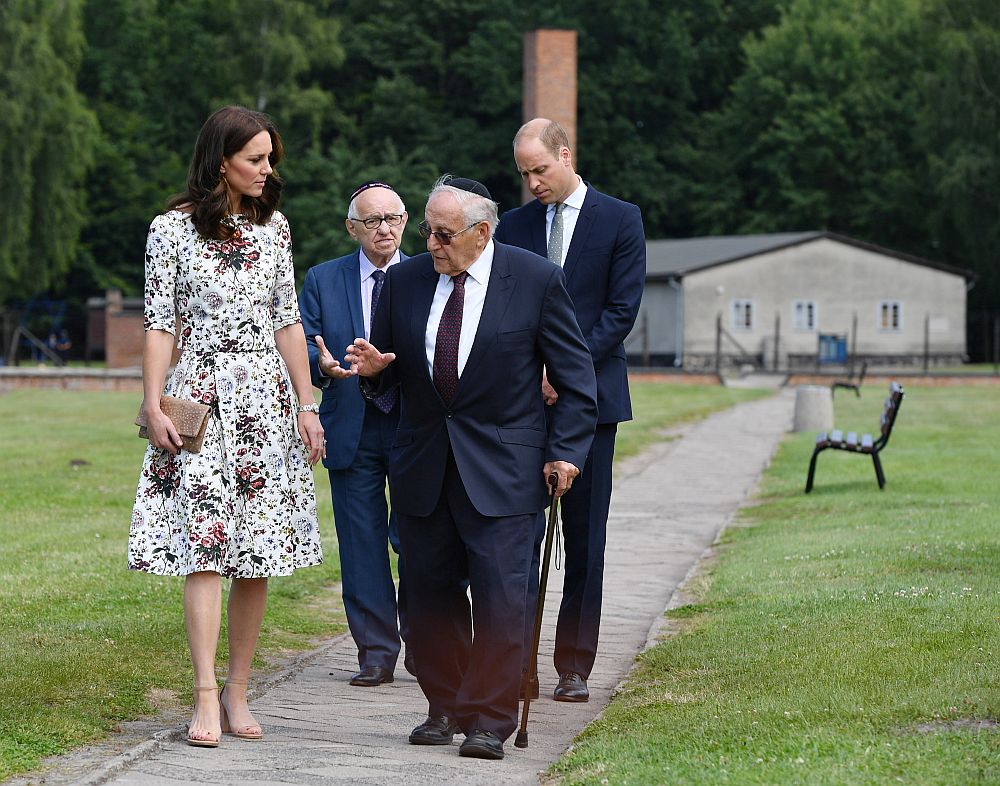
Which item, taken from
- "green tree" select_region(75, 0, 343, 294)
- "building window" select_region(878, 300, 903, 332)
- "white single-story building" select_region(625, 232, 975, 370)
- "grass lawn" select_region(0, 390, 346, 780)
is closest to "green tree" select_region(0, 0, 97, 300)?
"green tree" select_region(75, 0, 343, 294)

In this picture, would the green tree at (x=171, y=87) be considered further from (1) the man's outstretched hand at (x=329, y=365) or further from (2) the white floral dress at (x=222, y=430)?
(2) the white floral dress at (x=222, y=430)

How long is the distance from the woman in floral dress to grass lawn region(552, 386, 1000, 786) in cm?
132

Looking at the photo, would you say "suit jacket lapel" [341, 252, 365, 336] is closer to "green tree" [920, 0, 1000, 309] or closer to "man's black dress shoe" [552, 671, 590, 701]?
"man's black dress shoe" [552, 671, 590, 701]

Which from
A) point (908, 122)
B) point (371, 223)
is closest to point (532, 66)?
point (908, 122)

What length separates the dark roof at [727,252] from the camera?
52344 mm

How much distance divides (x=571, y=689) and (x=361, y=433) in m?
1.46

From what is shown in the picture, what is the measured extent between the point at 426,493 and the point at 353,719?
112cm

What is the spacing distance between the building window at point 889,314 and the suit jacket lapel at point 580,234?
49042 mm

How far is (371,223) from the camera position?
7047 millimetres

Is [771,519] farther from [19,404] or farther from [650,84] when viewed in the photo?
[650,84]

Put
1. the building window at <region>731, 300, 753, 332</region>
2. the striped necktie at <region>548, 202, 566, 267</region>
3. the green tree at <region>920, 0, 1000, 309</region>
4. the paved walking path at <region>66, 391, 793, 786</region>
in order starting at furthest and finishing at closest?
1. the green tree at <region>920, 0, 1000, 309</region>
2. the building window at <region>731, 300, 753, 332</region>
3. the striped necktie at <region>548, 202, 566, 267</region>
4. the paved walking path at <region>66, 391, 793, 786</region>

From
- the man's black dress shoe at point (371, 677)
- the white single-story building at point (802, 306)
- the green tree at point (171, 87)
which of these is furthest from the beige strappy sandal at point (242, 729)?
the green tree at point (171, 87)

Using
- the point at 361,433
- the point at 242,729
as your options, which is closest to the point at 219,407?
the point at 242,729

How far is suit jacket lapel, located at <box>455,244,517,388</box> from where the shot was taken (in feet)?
18.4
